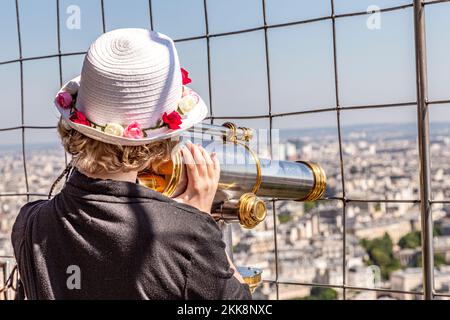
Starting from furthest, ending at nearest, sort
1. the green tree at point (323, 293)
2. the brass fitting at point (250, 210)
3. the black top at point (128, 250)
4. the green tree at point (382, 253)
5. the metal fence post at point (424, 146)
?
the green tree at point (382, 253) < the green tree at point (323, 293) < the metal fence post at point (424, 146) < the brass fitting at point (250, 210) < the black top at point (128, 250)

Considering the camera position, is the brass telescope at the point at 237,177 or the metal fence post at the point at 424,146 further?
the metal fence post at the point at 424,146

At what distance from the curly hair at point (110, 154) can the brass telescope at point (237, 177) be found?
5cm

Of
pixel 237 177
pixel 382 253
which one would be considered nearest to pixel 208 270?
pixel 237 177

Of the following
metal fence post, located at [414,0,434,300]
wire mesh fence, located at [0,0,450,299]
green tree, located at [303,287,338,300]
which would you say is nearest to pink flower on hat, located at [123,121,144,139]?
wire mesh fence, located at [0,0,450,299]

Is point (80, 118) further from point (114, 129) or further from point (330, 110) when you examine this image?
point (330, 110)

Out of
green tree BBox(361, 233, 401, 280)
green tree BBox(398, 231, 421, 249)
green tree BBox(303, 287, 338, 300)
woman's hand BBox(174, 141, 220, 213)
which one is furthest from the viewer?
green tree BBox(361, 233, 401, 280)

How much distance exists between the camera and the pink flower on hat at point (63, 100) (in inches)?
39.2

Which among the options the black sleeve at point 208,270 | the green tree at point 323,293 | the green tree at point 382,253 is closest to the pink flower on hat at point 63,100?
the black sleeve at point 208,270

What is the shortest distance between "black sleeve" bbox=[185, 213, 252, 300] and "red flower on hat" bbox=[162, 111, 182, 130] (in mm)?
126

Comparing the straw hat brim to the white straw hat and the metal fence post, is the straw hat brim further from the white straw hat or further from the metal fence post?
the metal fence post

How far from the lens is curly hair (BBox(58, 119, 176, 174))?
3.09 feet

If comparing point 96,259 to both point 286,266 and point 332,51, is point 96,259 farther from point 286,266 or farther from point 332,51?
point 286,266

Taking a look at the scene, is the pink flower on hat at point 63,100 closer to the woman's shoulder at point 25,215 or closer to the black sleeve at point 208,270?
the woman's shoulder at point 25,215

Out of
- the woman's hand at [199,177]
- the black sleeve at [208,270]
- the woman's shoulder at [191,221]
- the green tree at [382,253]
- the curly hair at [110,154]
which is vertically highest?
the curly hair at [110,154]
